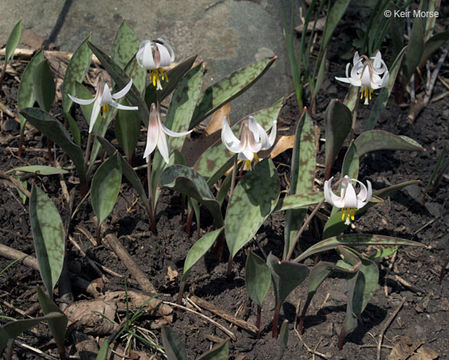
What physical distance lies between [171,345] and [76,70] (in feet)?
4.40

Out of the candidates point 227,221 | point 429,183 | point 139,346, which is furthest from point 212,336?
point 429,183

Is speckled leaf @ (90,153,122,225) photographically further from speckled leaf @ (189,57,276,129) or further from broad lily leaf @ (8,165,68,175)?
speckled leaf @ (189,57,276,129)

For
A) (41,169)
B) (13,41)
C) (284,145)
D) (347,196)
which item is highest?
(13,41)

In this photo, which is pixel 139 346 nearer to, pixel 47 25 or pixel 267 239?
pixel 267 239

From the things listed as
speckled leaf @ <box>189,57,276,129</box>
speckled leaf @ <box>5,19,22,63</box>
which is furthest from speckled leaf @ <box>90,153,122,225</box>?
speckled leaf @ <box>5,19,22,63</box>

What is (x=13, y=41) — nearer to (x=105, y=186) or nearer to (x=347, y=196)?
(x=105, y=186)

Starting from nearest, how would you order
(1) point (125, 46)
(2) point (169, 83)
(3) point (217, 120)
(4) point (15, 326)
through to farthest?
(4) point (15, 326), (2) point (169, 83), (1) point (125, 46), (3) point (217, 120)

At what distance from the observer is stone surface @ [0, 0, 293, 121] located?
117 inches

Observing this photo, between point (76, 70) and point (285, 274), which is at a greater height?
point (76, 70)

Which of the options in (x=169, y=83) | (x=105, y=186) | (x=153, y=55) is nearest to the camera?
(x=153, y=55)

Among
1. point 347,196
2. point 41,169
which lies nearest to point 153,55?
point 41,169

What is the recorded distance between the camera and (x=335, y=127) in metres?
2.38

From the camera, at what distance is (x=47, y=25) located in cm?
303

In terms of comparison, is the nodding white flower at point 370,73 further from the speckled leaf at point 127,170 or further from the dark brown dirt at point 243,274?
the speckled leaf at point 127,170
